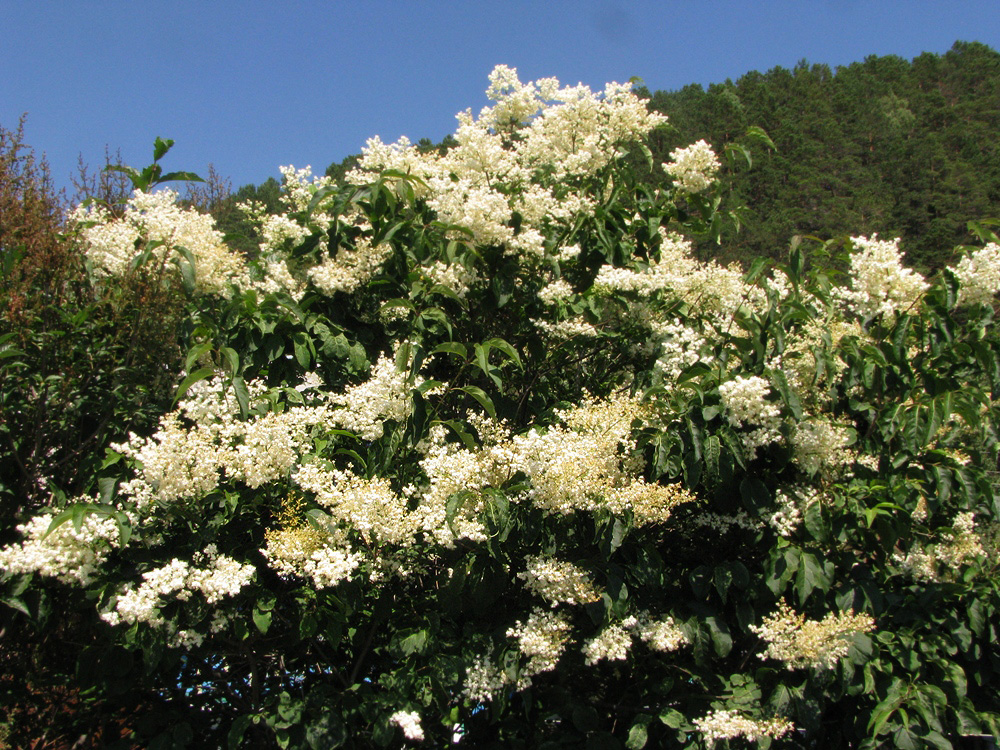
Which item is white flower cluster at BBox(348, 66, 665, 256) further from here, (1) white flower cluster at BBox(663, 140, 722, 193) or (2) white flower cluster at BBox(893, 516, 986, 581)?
(2) white flower cluster at BBox(893, 516, 986, 581)

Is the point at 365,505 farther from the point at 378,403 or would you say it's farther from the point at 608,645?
the point at 608,645

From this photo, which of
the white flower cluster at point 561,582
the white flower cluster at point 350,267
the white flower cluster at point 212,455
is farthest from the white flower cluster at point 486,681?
the white flower cluster at point 350,267

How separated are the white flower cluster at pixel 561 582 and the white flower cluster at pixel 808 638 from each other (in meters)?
0.68

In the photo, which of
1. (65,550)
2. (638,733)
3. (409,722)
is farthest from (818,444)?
(65,550)

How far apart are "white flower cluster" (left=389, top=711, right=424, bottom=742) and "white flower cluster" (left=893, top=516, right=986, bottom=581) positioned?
91.2 inches

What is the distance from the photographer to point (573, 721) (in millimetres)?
3277

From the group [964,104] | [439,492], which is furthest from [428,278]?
[964,104]

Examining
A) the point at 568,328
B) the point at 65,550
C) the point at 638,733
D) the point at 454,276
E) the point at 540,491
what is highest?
the point at 454,276

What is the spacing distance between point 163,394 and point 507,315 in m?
1.73

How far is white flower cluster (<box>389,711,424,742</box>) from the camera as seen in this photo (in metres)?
2.86

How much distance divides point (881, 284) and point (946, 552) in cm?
132

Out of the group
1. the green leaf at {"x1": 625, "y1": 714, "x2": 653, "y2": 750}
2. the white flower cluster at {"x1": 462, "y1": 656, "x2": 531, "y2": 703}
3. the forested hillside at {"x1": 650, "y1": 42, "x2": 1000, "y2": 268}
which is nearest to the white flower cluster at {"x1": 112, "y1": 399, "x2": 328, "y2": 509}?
the white flower cluster at {"x1": 462, "y1": 656, "x2": 531, "y2": 703}

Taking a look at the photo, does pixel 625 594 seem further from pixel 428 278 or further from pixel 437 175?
pixel 437 175

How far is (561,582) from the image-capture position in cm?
295
